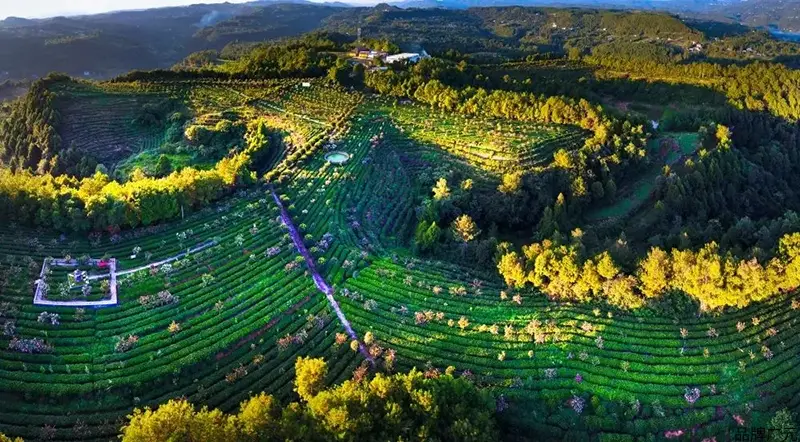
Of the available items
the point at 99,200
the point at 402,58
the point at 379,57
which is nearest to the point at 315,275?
the point at 99,200

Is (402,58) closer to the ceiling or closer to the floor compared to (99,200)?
closer to the ceiling

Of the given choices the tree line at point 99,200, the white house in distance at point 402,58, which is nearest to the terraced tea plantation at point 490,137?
the white house in distance at point 402,58

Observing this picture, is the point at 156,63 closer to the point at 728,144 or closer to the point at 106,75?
the point at 106,75

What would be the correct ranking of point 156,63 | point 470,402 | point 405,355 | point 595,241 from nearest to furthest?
1. point 470,402
2. point 405,355
3. point 595,241
4. point 156,63

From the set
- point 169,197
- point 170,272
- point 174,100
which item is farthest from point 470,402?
point 174,100

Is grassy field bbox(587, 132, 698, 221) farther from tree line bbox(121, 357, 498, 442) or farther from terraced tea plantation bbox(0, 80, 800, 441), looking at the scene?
tree line bbox(121, 357, 498, 442)

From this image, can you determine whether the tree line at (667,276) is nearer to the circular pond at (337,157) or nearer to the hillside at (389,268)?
the hillside at (389,268)

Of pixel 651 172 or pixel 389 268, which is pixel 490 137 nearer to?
pixel 651 172
